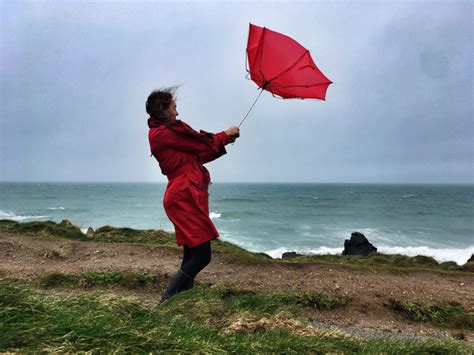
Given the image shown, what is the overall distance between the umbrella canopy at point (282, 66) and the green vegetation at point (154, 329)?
2504mm

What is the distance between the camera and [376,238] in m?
26.1

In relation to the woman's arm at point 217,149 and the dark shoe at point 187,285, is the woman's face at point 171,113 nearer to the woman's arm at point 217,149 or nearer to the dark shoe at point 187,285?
the woman's arm at point 217,149

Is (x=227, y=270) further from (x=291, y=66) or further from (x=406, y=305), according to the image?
(x=291, y=66)

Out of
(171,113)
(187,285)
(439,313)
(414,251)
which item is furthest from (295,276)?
(414,251)

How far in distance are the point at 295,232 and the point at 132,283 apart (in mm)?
23995

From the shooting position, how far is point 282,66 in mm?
3682

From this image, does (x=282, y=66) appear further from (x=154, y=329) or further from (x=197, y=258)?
(x=154, y=329)

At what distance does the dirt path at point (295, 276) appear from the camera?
433 centimetres

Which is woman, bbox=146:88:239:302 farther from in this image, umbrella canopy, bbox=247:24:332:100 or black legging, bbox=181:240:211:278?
umbrella canopy, bbox=247:24:332:100

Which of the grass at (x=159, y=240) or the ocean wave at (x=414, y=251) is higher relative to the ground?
the grass at (x=159, y=240)

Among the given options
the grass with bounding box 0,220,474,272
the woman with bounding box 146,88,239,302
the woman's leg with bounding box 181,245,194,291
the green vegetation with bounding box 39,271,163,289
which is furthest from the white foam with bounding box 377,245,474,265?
the woman with bounding box 146,88,239,302

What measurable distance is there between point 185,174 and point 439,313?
411 centimetres

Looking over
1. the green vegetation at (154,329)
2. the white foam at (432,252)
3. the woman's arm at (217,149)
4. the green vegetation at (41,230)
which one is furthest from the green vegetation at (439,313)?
the white foam at (432,252)

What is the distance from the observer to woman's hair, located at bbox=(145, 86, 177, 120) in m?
3.07
